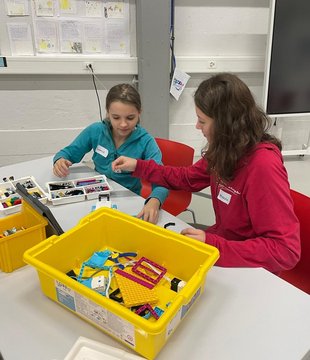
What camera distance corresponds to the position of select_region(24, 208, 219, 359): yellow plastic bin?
69 cm

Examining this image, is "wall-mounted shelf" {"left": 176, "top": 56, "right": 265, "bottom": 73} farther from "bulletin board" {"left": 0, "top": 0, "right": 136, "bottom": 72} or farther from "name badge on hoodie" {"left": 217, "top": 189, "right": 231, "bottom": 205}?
"name badge on hoodie" {"left": 217, "top": 189, "right": 231, "bottom": 205}

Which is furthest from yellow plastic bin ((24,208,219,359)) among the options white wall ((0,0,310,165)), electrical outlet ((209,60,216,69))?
electrical outlet ((209,60,216,69))

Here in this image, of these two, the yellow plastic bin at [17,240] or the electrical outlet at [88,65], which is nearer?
the yellow plastic bin at [17,240]

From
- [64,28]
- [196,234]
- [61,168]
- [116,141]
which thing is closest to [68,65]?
[64,28]

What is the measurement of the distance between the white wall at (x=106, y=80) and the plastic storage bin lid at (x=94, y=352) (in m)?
2.66

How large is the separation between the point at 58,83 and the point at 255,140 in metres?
2.38

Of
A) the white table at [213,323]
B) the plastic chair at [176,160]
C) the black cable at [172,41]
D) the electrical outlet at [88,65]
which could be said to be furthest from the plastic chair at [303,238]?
the electrical outlet at [88,65]

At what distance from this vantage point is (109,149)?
1.74 meters

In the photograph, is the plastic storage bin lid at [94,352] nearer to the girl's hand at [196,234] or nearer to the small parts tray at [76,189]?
the girl's hand at [196,234]

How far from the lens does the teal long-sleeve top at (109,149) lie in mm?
1721

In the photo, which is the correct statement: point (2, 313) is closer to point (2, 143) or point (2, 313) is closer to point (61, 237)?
point (61, 237)

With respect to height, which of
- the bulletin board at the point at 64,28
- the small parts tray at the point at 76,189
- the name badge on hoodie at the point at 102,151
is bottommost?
the small parts tray at the point at 76,189

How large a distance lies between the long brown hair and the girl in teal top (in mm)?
592

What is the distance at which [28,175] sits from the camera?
157cm
